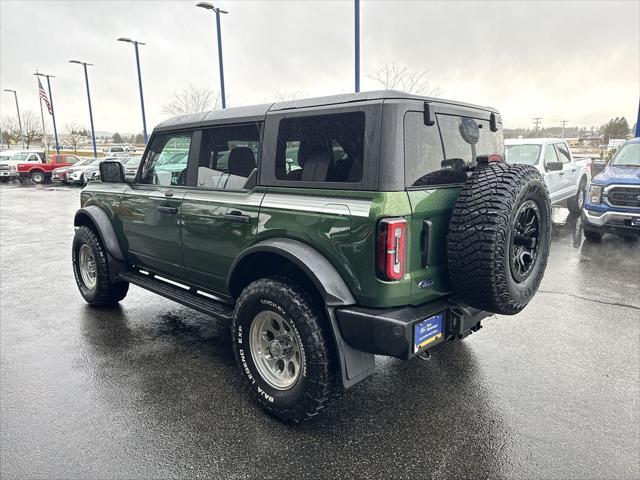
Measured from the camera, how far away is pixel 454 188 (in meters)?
2.85

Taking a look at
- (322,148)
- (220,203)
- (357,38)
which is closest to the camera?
(322,148)

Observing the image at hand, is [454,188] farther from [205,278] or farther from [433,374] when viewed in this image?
[205,278]

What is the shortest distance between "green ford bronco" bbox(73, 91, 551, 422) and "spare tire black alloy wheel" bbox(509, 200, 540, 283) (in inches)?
0.5

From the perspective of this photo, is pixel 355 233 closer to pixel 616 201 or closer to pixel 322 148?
pixel 322 148

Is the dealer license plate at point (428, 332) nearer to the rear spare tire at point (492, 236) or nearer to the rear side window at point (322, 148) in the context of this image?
the rear spare tire at point (492, 236)

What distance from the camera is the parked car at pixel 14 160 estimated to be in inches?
1045

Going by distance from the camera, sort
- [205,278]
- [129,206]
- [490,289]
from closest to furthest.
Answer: [490,289]
[205,278]
[129,206]

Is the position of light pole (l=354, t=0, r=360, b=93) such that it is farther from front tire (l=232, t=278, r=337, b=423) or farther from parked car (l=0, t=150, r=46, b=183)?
parked car (l=0, t=150, r=46, b=183)

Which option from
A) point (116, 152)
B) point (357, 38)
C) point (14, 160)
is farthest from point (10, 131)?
point (357, 38)

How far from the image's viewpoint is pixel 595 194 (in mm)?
7656

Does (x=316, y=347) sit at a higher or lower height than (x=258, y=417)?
higher

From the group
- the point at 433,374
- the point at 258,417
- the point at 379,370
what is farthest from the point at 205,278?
the point at 433,374

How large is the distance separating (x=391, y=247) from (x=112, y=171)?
3.35 m

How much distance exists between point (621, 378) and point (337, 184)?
269 centimetres
